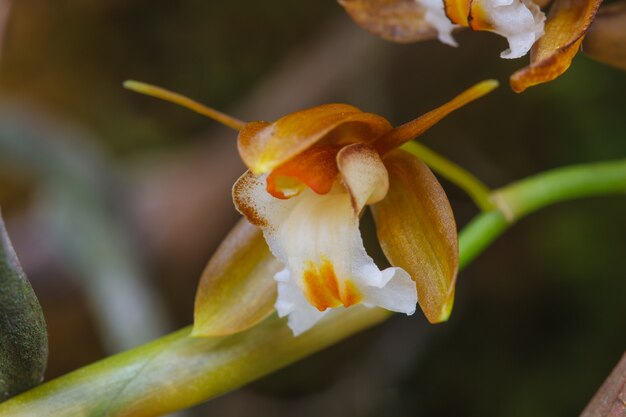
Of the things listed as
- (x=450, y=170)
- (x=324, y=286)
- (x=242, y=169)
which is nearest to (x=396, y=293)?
(x=324, y=286)

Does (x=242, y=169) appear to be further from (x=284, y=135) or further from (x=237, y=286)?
(x=284, y=135)

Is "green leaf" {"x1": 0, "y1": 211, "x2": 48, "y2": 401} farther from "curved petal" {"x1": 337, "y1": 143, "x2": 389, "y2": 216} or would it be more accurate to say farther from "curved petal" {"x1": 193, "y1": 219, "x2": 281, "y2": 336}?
"curved petal" {"x1": 337, "y1": 143, "x2": 389, "y2": 216}

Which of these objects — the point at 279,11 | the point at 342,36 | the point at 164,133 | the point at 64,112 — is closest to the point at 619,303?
the point at 342,36

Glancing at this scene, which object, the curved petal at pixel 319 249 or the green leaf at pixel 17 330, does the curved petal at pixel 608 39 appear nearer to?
the curved petal at pixel 319 249

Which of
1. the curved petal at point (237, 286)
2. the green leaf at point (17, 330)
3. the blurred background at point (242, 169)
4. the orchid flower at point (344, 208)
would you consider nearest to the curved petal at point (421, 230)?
the orchid flower at point (344, 208)

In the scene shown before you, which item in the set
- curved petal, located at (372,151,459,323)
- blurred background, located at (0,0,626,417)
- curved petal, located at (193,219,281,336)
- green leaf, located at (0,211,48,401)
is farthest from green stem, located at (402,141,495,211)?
blurred background, located at (0,0,626,417)
